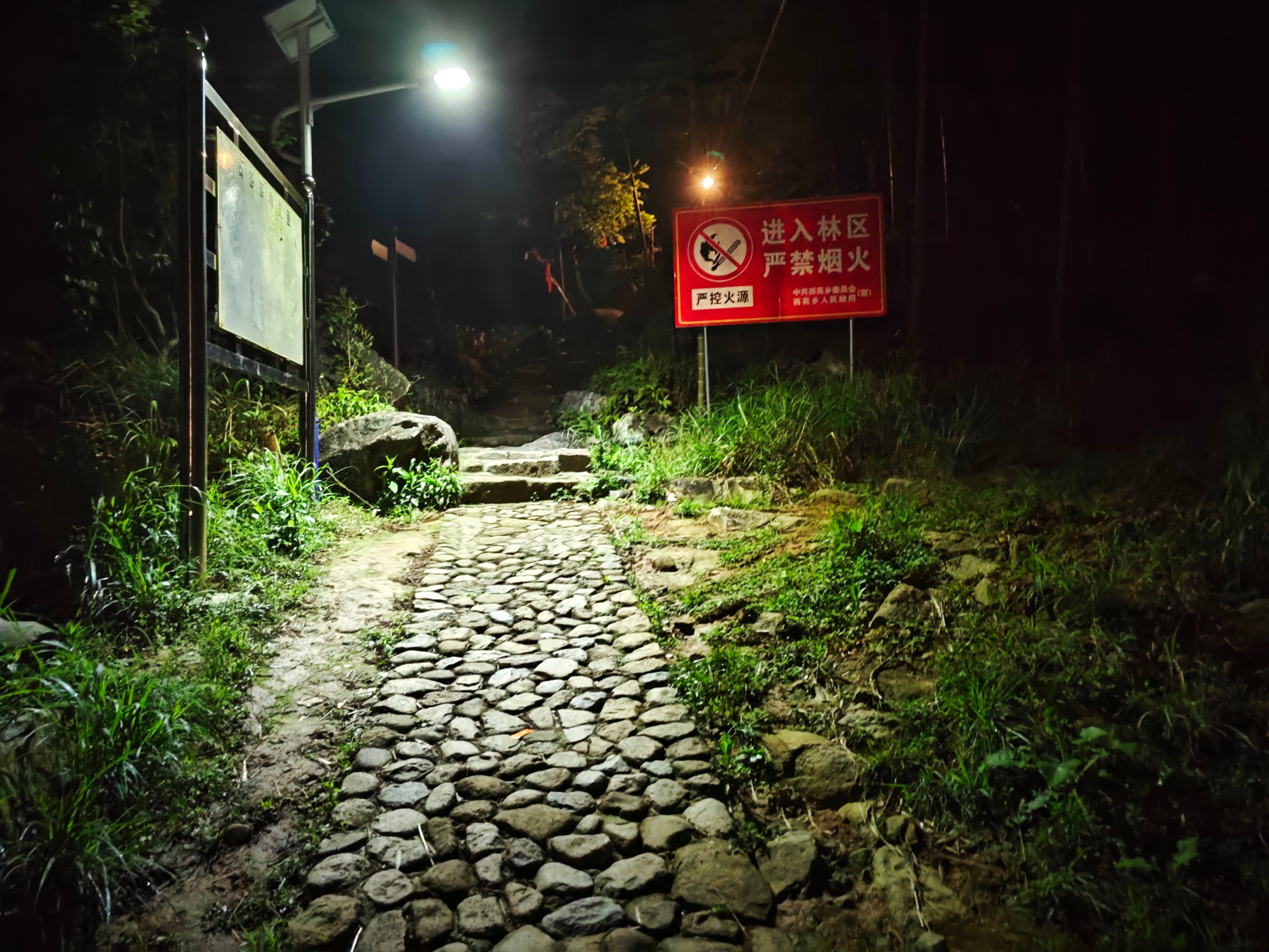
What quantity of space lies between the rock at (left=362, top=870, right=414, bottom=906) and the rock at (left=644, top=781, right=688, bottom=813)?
1098 millimetres

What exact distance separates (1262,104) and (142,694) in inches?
469

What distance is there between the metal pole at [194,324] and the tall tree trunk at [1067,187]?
1075 centimetres

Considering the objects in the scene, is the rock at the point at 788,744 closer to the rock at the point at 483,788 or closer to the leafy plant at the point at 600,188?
the rock at the point at 483,788

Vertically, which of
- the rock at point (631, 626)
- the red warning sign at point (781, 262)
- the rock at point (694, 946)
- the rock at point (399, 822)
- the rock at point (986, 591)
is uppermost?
Answer: the red warning sign at point (781, 262)

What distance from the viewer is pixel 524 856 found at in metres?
3.03

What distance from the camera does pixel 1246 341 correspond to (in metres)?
8.09

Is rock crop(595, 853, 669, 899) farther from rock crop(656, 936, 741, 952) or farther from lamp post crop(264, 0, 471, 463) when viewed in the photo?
lamp post crop(264, 0, 471, 463)

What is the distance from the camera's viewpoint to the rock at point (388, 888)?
2789 millimetres

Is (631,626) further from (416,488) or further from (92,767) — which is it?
(416,488)

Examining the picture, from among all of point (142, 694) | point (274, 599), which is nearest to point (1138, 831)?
point (142, 694)

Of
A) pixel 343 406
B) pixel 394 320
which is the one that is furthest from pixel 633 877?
pixel 394 320

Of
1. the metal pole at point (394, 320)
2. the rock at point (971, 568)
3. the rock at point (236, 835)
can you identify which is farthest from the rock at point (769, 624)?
the metal pole at point (394, 320)

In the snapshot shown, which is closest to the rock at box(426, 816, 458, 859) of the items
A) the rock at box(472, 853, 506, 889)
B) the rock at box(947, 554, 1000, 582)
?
the rock at box(472, 853, 506, 889)

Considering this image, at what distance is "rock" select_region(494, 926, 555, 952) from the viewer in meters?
2.58
